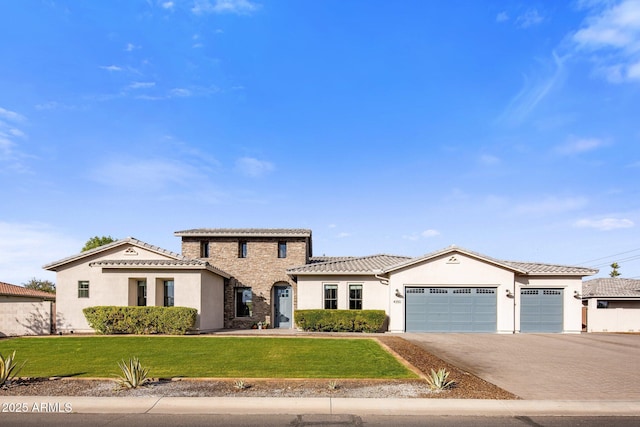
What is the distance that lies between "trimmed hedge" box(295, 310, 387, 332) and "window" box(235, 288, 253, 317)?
190 inches

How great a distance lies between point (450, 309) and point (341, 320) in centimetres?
603

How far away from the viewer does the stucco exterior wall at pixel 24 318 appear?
2311 cm

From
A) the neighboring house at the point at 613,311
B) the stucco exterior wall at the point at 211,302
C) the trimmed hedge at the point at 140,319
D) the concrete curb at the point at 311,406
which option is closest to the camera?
Result: the concrete curb at the point at 311,406

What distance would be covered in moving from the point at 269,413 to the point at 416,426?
263 centimetres

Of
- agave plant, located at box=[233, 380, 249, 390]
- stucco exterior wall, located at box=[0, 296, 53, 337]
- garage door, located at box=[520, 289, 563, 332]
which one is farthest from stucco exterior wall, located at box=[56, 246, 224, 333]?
garage door, located at box=[520, 289, 563, 332]

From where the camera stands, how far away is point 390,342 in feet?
62.4

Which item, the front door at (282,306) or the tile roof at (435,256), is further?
the front door at (282,306)

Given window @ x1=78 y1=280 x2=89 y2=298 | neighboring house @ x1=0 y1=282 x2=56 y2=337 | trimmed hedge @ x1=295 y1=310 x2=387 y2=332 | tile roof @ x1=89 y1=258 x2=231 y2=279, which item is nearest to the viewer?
neighboring house @ x1=0 y1=282 x2=56 y2=337

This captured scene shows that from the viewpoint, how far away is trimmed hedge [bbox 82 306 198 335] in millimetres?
22453

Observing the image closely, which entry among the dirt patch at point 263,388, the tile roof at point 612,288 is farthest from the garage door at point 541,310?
the dirt patch at point 263,388

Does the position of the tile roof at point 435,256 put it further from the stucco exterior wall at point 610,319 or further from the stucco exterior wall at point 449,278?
the stucco exterior wall at point 610,319

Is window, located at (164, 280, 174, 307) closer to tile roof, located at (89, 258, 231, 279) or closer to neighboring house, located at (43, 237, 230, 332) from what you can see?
neighboring house, located at (43, 237, 230, 332)

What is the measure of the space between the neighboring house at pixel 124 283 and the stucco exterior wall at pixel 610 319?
2343cm

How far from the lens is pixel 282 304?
96.5ft
